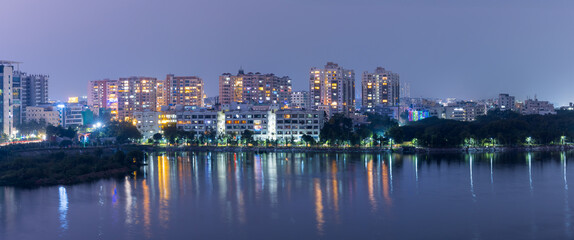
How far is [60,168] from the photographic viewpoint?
600 inches

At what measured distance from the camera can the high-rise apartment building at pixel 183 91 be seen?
41969 millimetres

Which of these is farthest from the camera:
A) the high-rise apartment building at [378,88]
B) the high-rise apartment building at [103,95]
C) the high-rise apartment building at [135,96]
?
the high-rise apartment building at [378,88]

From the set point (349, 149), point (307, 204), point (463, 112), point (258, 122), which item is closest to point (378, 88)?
point (463, 112)

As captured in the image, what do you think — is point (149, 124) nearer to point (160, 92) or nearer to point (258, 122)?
point (258, 122)

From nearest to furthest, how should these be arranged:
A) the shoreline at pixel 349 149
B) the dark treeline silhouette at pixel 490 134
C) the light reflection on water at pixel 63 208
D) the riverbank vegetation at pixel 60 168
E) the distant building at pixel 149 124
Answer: the light reflection on water at pixel 63 208
the riverbank vegetation at pixel 60 168
the shoreline at pixel 349 149
the dark treeline silhouette at pixel 490 134
the distant building at pixel 149 124

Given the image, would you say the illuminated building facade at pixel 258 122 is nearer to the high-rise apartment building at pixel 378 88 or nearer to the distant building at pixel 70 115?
the distant building at pixel 70 115

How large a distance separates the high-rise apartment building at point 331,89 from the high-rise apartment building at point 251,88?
7.66 feet

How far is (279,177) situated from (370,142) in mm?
9306

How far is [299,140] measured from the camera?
25.9m

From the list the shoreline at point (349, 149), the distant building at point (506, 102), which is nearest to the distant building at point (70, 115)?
the shoreline at point (349, 149)

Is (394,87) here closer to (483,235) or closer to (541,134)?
(541,134)

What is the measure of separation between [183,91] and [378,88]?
631 inches

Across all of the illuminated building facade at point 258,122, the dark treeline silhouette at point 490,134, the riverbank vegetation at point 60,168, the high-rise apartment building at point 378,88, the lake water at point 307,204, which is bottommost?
the lake water at point 307,204

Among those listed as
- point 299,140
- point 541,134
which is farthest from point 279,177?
point 541,134
